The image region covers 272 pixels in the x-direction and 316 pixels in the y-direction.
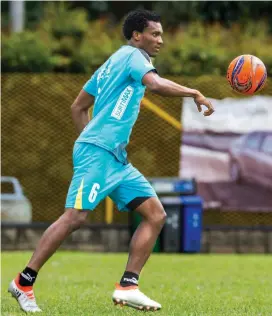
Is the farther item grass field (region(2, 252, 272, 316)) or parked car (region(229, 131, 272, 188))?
parked car (region(229, 131, 272, 188))

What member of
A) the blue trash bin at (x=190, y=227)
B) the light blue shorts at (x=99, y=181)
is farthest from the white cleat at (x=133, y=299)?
the blue trash bin at (x=190, y=227)

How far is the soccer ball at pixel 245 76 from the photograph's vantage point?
313 inches

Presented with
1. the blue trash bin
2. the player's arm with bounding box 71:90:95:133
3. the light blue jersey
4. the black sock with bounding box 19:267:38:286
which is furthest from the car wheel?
the black sock with bounding box 19:267:38:286

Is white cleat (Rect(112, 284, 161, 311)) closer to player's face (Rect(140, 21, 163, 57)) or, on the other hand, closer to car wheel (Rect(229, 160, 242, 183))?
player's face (Rect(140, 21, 163, 57))

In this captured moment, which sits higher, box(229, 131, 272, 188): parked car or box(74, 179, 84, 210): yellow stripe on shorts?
box(74, 179, 84, 210): yellow stripe on shorts

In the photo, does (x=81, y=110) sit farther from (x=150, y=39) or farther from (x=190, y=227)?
(x=190, y=227)

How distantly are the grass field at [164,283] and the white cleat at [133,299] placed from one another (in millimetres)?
60

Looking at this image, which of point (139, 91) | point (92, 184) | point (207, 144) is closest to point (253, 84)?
point (139, 91)

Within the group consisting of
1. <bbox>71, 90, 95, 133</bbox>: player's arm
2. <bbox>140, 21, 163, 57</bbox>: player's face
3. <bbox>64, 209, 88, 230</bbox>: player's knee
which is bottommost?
<bbox>64, 209, 88, 230</bbox>: player's knee

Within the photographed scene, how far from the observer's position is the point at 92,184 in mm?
7641

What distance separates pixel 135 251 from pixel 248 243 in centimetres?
903

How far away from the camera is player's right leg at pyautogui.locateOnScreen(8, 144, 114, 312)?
756 centimetres

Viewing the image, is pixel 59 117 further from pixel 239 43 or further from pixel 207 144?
pixel 239 43

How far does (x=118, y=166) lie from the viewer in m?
7.79
